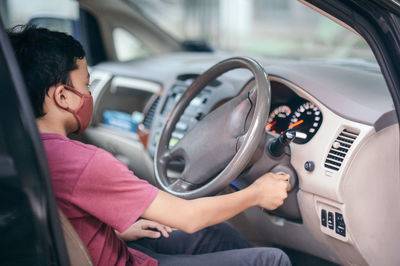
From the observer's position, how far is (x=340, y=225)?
160 centimetres

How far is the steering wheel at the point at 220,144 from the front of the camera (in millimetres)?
1456

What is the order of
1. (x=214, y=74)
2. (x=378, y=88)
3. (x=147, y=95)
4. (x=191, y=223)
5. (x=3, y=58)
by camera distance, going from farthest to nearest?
(x=147, y=95)
(x=214, y=74)
(x=378, y=88)
(x=191, y=223)
(x=3, y=58)

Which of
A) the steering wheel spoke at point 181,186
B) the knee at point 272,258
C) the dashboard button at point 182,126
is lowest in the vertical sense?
the knee at point 272,258

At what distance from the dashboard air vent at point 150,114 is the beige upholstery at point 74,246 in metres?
1.49

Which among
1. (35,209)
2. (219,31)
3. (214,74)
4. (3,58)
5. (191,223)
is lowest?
(219,31)

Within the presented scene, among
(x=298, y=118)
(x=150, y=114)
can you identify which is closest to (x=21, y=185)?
(x=298, y=118)

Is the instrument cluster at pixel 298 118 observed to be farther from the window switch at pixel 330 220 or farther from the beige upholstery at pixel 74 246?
the beige upholstery at pixel 74 246

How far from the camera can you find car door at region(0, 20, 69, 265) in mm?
997

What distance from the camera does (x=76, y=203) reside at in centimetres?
113

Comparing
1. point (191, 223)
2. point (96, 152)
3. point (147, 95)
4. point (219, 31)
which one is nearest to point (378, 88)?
point (191, 223)

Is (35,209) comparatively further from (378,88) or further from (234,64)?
(378,88)

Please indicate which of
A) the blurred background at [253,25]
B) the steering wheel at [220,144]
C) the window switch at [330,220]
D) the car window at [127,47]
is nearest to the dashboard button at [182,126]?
the steering wheel at [220,144]

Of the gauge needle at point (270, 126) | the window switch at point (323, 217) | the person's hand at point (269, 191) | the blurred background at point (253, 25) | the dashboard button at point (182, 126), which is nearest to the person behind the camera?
the person's hand at point (269, 191)

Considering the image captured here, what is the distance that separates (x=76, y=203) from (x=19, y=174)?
0.17 metres
